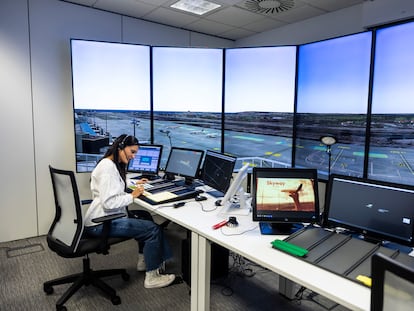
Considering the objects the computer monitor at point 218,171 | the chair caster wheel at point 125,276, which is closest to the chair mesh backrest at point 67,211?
the chair caster wheel at point 125,276

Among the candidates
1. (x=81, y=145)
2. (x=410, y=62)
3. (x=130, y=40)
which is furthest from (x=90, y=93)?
(x=410, y=62)

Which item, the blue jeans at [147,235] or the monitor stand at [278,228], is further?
the blue jeans at [147,235]

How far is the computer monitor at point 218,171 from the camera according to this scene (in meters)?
2.57

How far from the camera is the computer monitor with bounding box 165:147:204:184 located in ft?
10.1

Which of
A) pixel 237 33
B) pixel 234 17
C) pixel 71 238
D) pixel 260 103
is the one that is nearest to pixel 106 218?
pixel 71 238

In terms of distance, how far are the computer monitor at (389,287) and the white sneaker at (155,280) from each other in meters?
1.93

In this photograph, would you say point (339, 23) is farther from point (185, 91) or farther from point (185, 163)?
point (185, 163)

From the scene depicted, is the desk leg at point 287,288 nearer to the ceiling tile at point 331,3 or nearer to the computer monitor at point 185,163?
the computer monitor at point 185,163

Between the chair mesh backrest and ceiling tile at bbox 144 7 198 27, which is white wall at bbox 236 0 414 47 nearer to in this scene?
ceiling tile at bbox 144 7 198 27

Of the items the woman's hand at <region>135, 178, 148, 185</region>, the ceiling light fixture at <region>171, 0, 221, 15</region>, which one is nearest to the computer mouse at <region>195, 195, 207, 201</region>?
the woman's hand at <region>135, 178, 148, 185</region>

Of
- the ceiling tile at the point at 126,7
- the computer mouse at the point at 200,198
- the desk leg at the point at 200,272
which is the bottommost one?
the desk leg at the point at 200,272

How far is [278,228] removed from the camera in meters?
1.98

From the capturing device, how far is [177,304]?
92.3 inches

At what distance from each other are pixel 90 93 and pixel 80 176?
1.04 m
